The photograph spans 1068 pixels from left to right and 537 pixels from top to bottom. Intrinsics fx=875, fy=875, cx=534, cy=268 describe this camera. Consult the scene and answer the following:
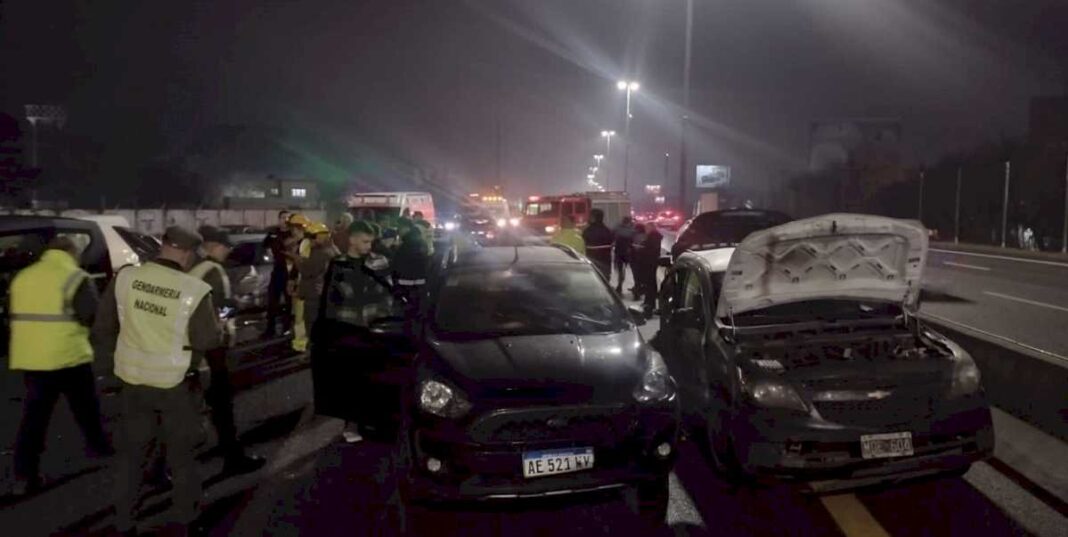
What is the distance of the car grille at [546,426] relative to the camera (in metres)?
4.81

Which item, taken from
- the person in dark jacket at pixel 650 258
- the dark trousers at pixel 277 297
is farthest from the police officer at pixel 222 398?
the person in dark jacket at pixel 650 258

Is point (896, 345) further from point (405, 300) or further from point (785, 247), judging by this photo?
point (405, 300)

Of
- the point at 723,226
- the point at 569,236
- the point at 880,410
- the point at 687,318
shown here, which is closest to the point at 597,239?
the point at 569,236

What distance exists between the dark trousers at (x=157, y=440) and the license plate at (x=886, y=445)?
373 centimetres

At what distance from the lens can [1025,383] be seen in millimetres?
6566

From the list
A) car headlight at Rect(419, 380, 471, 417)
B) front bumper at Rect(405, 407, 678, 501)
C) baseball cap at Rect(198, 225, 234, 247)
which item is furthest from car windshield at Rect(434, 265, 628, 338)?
baseball cap at Rect(198, 225, 234, 247)

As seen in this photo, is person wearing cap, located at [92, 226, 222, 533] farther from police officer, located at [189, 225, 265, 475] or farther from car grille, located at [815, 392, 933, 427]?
car grille, located at [815, 392, 933, 427]

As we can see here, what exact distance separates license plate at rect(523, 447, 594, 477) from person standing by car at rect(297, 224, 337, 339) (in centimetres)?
493

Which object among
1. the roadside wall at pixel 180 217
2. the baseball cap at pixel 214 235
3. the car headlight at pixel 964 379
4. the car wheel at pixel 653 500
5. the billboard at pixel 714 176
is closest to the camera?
the car wheel at pixel 653 500

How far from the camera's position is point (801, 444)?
16.6 ft

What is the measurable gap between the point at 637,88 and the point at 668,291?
37.4 metres

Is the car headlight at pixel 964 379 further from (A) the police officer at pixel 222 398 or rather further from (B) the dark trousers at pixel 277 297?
(B) the dark trousers at pixel 277 297

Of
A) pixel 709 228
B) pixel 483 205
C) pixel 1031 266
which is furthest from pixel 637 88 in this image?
pixel 709 228

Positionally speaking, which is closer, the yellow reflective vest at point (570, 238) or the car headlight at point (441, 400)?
the car headlight at point (441, 400)
